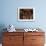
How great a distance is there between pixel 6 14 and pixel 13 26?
1.49 ft

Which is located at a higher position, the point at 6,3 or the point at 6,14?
the point at 6,3

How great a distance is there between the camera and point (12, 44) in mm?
3758

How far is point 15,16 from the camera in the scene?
4.24 metres

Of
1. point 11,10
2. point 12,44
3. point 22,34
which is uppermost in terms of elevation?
point 11,10

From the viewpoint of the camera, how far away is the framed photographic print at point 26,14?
422 cm

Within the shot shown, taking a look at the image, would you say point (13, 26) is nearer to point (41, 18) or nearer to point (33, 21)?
point (33, 21)

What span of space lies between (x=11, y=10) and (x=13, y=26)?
0.52 m

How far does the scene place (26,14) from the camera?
4242 mm

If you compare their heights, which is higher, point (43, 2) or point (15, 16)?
point (43, 2)

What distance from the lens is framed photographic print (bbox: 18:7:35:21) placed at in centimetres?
422

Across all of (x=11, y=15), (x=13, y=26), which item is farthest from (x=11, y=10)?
(x=13, y=26)

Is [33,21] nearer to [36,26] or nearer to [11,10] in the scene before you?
[36,26]

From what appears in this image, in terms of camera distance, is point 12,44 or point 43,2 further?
point 43,2

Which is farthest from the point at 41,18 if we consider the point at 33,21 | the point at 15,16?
the point at 15,16
